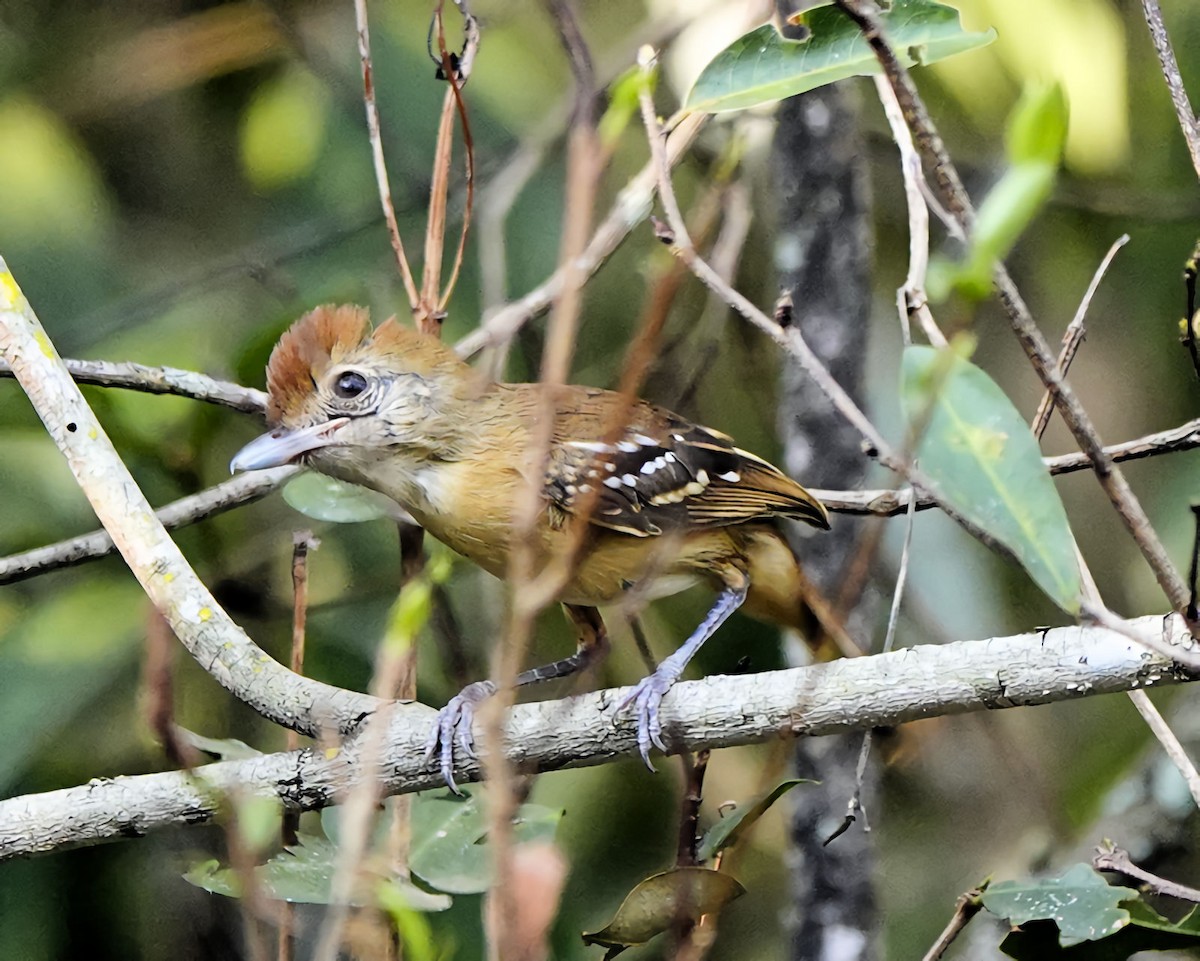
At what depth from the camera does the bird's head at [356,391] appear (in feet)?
6.40

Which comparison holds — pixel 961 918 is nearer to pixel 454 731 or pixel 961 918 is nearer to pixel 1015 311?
pixel 454 731

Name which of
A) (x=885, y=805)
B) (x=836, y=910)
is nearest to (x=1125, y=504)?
(x=836, y=910)

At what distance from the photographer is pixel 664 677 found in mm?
1777

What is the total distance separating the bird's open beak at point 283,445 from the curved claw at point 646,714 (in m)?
0.63

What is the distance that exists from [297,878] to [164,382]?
2.80ft

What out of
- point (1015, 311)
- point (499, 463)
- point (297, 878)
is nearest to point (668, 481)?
point (499, 463)

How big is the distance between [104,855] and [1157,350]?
7.55 ft

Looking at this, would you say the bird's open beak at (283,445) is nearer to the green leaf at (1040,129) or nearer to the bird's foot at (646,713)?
the bird's foot at (646,713)

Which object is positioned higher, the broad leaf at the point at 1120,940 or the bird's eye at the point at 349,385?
the bird's eye at the point at 349,385

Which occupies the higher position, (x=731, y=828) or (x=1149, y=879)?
(x=731, y=828)

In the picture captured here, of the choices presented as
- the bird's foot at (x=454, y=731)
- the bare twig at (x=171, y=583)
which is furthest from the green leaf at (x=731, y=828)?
the bare twig at (x=171, y=583)

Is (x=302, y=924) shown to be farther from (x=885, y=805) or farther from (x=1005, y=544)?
(x=1005, y=544)

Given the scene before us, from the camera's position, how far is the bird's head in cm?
195

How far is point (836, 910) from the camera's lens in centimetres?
210
